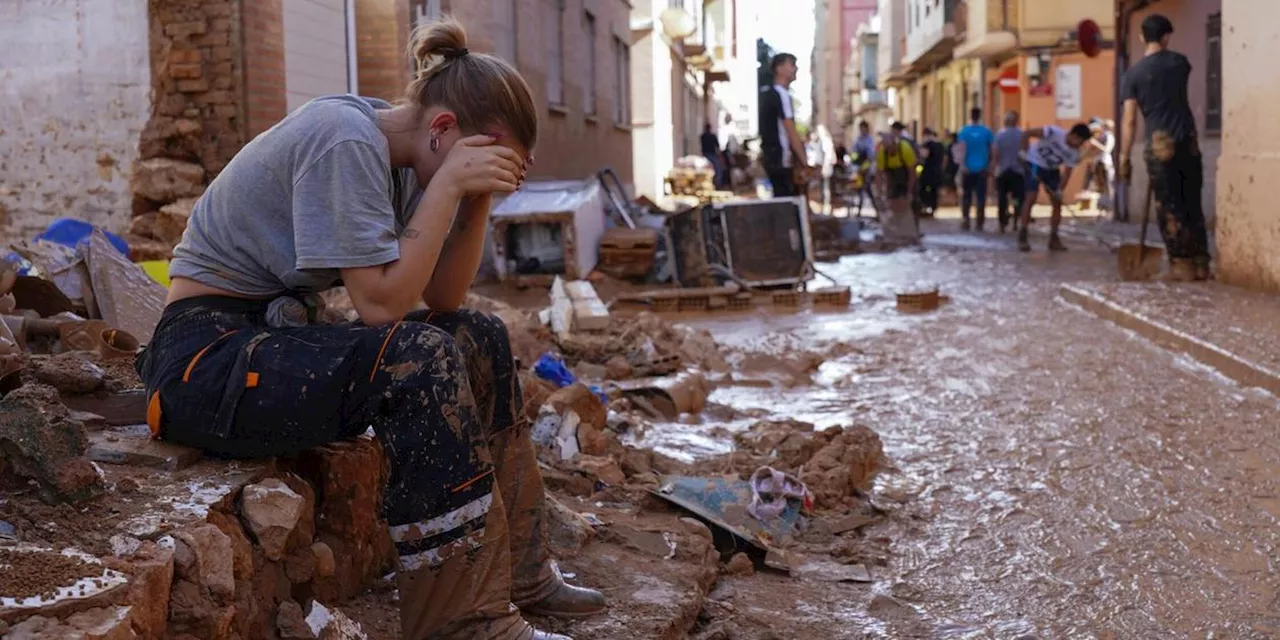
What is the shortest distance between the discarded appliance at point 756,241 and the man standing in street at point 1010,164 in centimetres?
684

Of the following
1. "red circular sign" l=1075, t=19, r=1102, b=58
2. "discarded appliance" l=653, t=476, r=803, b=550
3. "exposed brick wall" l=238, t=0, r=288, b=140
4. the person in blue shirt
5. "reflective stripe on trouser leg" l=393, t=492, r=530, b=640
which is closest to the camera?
"reflective stripe on trouser leg" l=393, t=492, r=530, b=640

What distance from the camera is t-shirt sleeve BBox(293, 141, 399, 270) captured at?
2.56 meters

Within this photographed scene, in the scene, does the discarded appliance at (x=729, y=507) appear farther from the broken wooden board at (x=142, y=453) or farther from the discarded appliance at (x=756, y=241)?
the discarded appliance at (x=756, y=241)

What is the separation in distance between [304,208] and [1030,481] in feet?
10.2

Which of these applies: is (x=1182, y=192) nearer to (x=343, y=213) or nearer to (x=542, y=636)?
(x=542, y=636)

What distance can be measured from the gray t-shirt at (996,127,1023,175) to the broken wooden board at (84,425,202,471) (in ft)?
52.8

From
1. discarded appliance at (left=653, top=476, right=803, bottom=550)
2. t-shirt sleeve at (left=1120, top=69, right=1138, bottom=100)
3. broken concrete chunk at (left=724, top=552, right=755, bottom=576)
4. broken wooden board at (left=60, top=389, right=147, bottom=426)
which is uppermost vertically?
t-shirt sleeve at (left=1120, top=69, right=1138, bottom=100)

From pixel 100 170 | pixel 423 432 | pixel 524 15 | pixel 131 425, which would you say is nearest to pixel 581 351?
pixel 100 170

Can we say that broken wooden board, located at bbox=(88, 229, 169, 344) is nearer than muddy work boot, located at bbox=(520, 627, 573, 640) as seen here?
No

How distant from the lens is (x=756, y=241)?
11.6 m

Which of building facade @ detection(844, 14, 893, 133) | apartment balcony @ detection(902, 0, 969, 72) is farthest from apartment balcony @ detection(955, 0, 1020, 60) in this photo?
building facade @ detection(844, 14, 893, 133)

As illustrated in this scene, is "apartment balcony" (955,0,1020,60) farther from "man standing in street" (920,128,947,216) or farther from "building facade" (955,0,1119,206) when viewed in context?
"man standing in street" (920,128,947,216)

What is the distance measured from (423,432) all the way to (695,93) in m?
42.6

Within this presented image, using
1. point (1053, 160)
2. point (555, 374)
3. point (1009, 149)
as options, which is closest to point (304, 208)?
point (555, 374)
